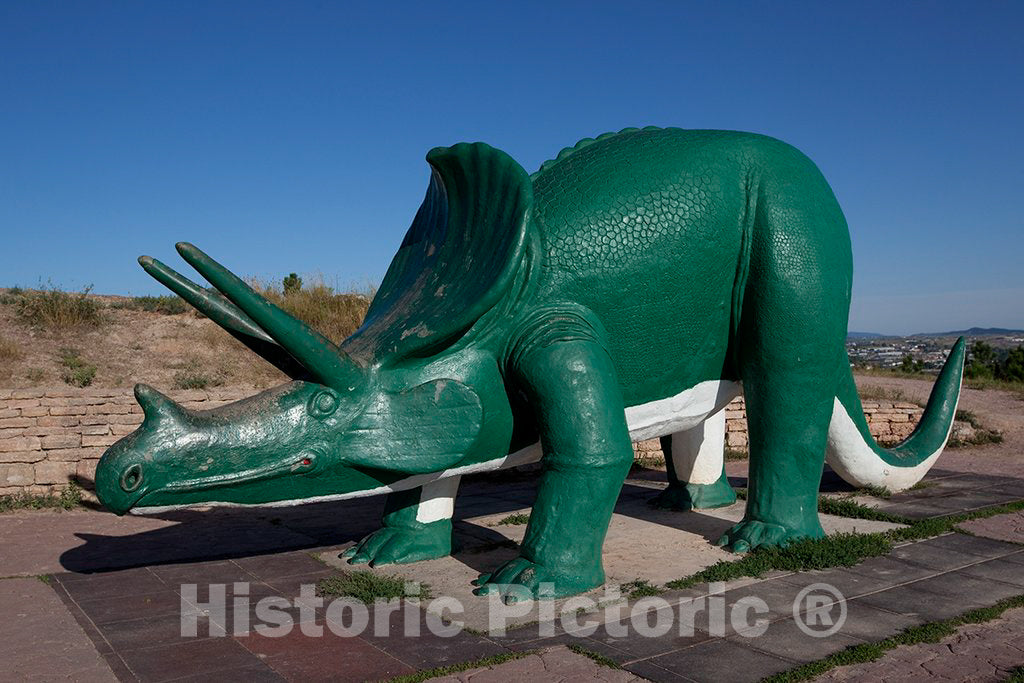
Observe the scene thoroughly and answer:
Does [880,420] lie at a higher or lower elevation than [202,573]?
higher

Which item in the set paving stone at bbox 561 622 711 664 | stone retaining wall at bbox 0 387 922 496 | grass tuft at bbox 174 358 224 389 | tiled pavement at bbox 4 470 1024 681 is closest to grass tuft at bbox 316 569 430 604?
tiled pavement at bbox 4 470 1024 681

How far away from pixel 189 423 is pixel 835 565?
10.3ft

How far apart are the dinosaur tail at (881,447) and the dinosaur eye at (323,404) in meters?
2.92

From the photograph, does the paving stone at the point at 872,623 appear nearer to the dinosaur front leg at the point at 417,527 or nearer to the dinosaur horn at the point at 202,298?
the dinosaur front leg at the point at 417,527

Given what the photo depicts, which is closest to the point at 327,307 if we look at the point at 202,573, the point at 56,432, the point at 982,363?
the point at 56,432

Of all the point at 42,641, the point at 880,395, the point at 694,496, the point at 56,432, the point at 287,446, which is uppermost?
the point at 287,446

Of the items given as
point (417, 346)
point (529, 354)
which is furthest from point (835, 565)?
point (417, 346)

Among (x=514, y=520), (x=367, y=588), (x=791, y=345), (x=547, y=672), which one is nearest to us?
(x=547, y=672)

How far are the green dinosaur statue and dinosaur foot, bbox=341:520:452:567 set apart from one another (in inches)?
0.5

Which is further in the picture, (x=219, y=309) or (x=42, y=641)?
(x=42, y=641)

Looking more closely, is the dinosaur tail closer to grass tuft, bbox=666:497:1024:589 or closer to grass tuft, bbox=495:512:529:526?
grass tuft, bbox=666:497:1024:589

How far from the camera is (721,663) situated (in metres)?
3.18

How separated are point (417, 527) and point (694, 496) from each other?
2.11 m

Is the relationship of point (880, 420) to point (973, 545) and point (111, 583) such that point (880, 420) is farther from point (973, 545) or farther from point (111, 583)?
point (111, 583)
